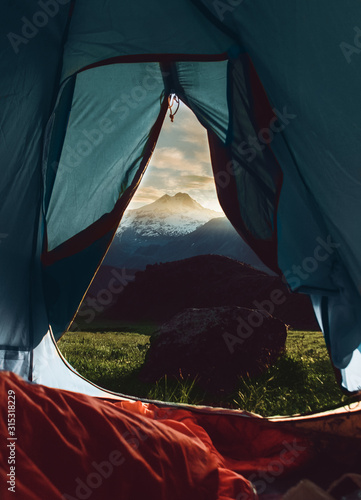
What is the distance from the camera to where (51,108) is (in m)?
1.99

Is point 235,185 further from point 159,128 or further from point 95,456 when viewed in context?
point 95,456

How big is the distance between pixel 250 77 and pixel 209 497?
168 centimetres

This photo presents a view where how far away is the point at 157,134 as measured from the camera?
2551mm

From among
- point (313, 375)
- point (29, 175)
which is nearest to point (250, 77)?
point (29, 175)

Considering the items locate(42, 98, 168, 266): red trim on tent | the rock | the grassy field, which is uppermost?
locate(42, 98, 168, 266): red trim on tent

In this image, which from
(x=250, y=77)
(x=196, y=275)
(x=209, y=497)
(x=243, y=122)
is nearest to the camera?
(x=209, y=497)

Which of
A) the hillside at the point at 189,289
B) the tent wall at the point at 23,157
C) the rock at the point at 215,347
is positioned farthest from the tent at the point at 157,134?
the hillside at the point at 189,289

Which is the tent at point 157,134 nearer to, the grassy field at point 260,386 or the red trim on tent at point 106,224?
the red trim on tent at point 106,224

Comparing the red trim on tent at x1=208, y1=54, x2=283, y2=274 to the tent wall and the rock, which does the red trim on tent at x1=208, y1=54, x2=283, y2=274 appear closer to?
the tent wall

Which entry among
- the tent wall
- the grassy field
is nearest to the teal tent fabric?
the tent wall

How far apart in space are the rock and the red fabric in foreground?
194 centimetres

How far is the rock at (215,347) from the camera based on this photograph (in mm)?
3225

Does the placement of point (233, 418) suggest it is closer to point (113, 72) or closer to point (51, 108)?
point (51, 108)

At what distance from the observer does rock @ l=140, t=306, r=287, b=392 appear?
10.6ft
